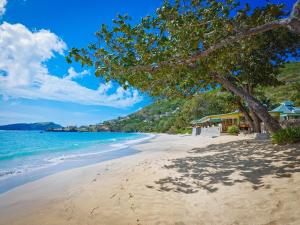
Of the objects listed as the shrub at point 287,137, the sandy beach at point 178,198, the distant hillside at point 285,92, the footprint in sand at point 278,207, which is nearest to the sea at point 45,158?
the sandy beach at point 178,198

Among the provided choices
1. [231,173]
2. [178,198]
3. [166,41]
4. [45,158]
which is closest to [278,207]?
[178,198]

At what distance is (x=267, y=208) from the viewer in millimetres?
3879

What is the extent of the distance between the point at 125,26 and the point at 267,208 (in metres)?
6.14

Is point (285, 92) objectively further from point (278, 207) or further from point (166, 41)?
point (278, 207)

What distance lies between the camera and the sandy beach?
3.95m

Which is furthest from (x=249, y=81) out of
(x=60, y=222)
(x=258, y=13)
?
(x=60, y=222)

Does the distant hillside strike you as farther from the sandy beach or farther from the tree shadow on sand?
the sandy beach

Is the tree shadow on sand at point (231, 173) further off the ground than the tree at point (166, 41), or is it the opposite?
the tree at point (166, 41)

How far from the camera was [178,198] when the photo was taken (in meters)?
4.98

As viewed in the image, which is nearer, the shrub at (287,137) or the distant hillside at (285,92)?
the shrub at (287,137)

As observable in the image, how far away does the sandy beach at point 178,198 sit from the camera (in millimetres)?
3951

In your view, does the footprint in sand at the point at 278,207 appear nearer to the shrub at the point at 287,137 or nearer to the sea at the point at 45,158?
the shrub at the point at 287,137

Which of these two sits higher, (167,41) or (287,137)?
(167,41)

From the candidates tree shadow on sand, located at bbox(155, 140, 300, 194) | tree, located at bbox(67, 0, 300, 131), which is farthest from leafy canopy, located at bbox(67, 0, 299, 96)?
tree shadow on sand, located at bbox(155, 140, 300, 194)
